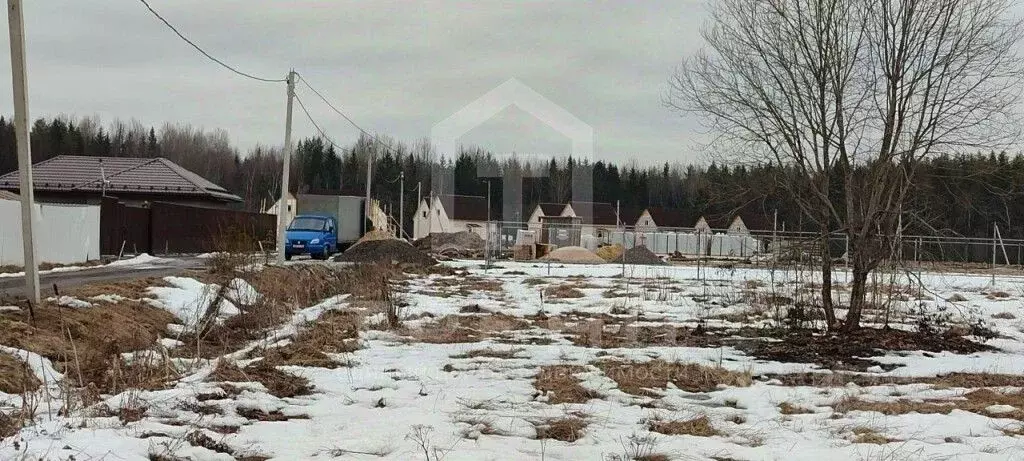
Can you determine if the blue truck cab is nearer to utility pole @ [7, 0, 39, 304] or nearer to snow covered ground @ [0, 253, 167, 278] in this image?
snow covered ground @ [0, 253, 167, 278]

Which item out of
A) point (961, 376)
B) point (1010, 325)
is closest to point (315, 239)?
point (1010, 325)

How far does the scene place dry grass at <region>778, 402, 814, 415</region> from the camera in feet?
21.6

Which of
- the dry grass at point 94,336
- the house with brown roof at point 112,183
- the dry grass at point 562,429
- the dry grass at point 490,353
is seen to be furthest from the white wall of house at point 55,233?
the house with brown roof at point 112,183

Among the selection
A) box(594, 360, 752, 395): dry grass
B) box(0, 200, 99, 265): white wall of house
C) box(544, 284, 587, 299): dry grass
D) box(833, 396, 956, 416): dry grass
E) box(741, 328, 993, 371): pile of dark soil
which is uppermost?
box(0, 200, 99, 265): white wall of house

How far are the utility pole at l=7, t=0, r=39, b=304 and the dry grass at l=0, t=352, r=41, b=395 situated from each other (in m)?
2.99

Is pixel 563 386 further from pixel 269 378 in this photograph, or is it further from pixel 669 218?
pixel 669 218

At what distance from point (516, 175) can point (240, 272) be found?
67.0 meters

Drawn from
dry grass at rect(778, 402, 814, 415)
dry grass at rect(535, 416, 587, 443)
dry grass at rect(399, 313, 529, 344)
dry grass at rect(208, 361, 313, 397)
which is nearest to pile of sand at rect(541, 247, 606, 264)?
dry grass at rect(399, 313, 529, 344)

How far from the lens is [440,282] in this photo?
21312 mm

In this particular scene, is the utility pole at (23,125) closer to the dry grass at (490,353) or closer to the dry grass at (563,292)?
the dry grass at (490,353)

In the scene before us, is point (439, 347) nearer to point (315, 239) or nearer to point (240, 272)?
point (240, 272)

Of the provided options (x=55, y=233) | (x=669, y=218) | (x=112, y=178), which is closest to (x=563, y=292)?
(x=55, y=233)

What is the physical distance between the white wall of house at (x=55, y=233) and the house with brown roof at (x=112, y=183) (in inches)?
649

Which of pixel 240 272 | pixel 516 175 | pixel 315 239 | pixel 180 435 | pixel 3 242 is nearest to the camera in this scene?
pixel 180 435
